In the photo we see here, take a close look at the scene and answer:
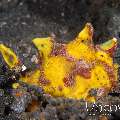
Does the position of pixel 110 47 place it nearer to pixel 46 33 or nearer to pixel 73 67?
pixel 73 67

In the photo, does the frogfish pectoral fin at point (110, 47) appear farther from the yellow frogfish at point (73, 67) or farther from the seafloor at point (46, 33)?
the seafloor at point (46, 33)

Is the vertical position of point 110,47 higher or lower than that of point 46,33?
lower

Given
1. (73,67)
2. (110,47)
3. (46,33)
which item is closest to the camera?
(73,67)

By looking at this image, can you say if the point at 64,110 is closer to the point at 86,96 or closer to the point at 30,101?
the point at 30,101

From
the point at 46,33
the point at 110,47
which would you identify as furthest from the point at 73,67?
the point at 46,33

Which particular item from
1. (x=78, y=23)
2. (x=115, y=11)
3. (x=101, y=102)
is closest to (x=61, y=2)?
(x=78, y=23)

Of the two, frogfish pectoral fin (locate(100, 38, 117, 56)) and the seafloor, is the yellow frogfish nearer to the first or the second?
frogfish pectoral fin (locate(100, 38, 117, 56))

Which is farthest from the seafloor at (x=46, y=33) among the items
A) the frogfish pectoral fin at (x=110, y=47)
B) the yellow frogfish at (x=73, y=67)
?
the frogfish pectoral fin at (x=110, y=47)
